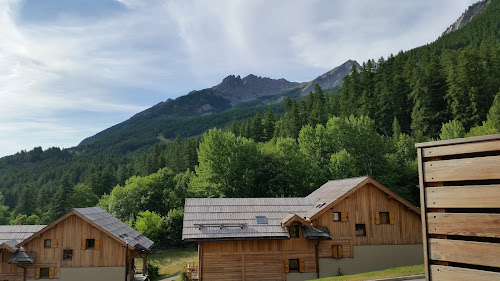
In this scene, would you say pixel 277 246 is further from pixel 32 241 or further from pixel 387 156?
pixel 387 156

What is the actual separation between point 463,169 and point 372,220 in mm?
25274

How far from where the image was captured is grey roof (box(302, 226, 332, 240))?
93.6 ft

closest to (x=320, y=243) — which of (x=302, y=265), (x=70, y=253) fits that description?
(x=302, y=265)

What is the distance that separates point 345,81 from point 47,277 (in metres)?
77.3

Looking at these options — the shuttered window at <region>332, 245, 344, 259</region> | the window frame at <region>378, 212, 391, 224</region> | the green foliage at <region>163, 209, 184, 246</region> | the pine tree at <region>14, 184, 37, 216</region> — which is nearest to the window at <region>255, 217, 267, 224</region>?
the shuttered window at <region>332, 245, 344, 259</region>

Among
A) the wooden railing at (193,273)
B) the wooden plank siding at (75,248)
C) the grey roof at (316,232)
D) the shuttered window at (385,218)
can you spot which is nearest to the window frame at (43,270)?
the wooden plank siding at (75,248)

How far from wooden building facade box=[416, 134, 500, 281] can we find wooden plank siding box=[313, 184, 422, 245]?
77.6 feet

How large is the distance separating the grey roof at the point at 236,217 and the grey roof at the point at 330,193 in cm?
91

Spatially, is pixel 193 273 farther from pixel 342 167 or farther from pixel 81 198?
pixel 81 198

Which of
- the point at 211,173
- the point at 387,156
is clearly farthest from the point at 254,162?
the point at 387,156

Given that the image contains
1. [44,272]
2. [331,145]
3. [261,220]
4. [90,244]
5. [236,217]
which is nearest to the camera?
[261,220]

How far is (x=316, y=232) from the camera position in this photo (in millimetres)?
28984

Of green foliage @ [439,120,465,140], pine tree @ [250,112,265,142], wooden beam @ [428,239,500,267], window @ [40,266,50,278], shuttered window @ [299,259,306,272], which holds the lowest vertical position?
window @ [40,266,50,278]

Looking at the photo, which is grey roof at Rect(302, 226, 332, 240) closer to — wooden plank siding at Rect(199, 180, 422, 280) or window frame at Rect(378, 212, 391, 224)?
wooden plank siding at Rect(199, 180, 422, 280)
